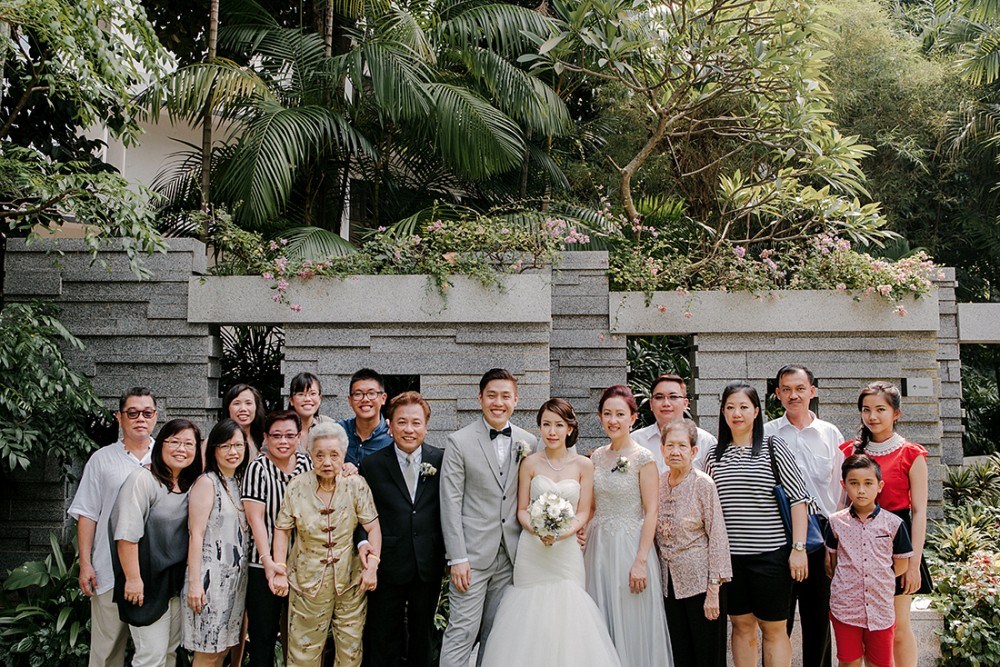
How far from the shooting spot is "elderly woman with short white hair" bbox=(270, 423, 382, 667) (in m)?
4.02

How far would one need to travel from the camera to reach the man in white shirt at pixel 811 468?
450cm

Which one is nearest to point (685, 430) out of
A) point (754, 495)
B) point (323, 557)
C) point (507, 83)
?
point (754, 495)

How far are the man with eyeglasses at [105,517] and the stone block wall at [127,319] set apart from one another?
151 centimetres

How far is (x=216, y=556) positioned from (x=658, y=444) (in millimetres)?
2495

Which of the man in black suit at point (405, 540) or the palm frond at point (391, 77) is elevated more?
the palm frond at point (391, 77)

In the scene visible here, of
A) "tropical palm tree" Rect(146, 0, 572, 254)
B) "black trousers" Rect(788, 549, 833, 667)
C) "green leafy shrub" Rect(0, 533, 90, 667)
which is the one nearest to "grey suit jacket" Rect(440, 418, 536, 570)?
"black trousers" Rect(788, 549, 833, 667)

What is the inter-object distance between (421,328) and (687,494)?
2.54 metres

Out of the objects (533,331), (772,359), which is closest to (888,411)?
(772,359)

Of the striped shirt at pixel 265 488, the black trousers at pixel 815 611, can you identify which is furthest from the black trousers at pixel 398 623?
the black trousers at pixel 815 611

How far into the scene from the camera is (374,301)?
597cm

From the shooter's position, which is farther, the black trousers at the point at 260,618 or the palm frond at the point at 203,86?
the palm frond at the point at 203,86

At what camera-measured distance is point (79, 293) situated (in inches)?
236

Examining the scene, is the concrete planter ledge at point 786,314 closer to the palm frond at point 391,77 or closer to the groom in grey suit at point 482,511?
the groom in grey suit at point 482,511

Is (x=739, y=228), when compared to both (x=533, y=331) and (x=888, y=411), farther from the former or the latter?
(x=888, y=411)
